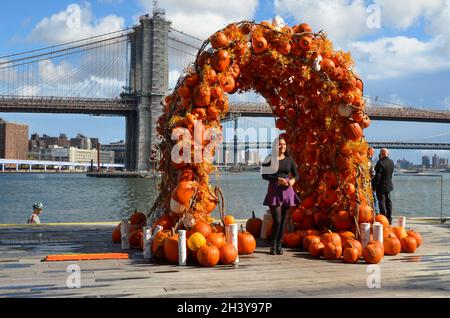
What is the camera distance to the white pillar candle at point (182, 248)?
5.97 metres

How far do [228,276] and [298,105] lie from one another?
3.46 m

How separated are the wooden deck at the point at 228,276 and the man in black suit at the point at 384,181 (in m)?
1.54

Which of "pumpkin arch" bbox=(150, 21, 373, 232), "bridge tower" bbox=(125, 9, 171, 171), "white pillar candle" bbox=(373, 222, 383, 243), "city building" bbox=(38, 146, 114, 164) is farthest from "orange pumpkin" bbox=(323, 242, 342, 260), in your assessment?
"city building" bbox=(38, 146, 114, 164)

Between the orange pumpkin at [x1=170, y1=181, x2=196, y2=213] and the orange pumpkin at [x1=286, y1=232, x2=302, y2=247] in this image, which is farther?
the orange pumpkin at [x1=286, y1=232, x2=302, y2=247]

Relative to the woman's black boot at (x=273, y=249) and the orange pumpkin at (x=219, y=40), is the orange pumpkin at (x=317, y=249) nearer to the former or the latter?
the woman's black boot at (x=273, y=249)

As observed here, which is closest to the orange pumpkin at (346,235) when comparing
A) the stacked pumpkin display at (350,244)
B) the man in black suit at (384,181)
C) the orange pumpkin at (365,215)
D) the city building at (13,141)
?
the stacked pumpkin display at (350,244)

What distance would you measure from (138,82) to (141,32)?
5587mm

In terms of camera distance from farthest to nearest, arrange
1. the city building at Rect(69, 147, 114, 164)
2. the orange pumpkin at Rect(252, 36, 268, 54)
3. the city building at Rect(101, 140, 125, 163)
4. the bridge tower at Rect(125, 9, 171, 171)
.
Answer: the city building at Rect(69, 147, 114, 164) → the city building at Rect(101, 140, 125, 163) → the bridge tower at Rect(125, 9, 171, 171) → the orange pumpkin at Rect(252, 36, 268, 54)

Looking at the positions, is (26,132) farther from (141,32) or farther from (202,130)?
(202,130)

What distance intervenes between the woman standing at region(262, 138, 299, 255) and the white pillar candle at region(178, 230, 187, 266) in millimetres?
1137

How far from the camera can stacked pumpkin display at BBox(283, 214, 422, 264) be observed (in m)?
6.21

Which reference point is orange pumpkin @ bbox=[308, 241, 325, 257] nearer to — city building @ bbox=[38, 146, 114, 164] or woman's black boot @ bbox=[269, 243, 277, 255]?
woman's black boot @ bbox=[269, 243, 277, 255]

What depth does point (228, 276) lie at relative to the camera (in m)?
5.39
